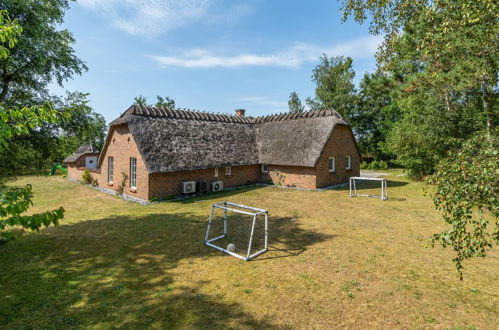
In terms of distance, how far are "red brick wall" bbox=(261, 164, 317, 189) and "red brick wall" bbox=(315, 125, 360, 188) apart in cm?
60

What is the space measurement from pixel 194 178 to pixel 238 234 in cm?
864

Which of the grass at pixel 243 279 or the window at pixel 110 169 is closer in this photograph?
the grass at pixel 243 279

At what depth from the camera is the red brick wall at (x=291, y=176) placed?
19531 millimetres

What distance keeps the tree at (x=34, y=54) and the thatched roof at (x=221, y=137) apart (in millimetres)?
6246

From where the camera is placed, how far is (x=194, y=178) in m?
17.8

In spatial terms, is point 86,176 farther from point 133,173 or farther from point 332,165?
point 332,165

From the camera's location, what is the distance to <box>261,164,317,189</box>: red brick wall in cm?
1953

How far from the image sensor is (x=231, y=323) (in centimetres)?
495

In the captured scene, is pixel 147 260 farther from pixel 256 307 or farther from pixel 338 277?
pixel 338 277

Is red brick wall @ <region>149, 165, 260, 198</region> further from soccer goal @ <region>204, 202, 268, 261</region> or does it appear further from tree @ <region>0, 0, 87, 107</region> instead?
Result: tree @ <region>0, 0, 87, 107</region>

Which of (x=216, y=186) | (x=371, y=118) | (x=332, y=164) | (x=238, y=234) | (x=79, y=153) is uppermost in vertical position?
(x=371, y=118)

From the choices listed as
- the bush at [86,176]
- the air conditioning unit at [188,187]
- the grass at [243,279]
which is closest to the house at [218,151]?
the air conditioning unit at [188,187]

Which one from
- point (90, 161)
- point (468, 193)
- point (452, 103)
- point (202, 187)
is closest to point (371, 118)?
point (452, 103)

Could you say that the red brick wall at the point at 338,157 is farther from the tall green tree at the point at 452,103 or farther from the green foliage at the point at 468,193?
the green foliage at the point at 468,193
